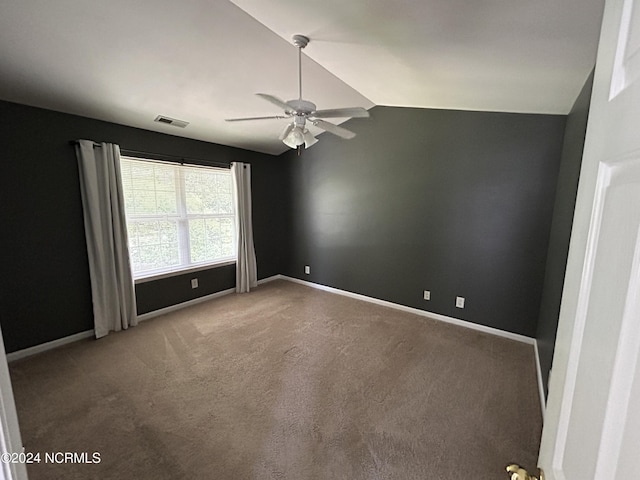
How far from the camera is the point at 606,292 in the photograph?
46 cm

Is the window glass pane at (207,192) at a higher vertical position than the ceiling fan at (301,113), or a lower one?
lower

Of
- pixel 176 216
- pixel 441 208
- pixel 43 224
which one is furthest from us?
pixel 176 216

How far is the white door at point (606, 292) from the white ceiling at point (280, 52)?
1076 millimetres

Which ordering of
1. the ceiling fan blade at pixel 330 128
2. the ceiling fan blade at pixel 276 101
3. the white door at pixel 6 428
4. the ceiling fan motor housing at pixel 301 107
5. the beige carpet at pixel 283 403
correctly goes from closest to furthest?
the white door at pixel 6 428, the beige carpet at pixel 283 403, the ceiling fan blade at pixel 276 101, the ceiling fan motor housing at pixel 301 107, the ceiling fan blade at pixel 330 128

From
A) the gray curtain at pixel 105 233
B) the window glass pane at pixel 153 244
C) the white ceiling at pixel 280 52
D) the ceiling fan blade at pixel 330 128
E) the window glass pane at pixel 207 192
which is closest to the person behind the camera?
the white ceiling at pixel 280 52

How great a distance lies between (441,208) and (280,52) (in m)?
2.43

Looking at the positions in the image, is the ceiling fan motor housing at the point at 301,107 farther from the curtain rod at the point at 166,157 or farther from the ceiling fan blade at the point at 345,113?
the curtain rod at the point at 166,157

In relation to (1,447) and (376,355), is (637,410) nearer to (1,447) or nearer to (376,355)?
(1,447)

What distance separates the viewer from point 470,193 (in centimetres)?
321

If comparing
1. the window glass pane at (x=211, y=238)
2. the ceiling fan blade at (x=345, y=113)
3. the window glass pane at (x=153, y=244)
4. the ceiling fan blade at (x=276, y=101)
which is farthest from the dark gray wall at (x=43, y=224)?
the ceiling fan blade at (x=345, y=113)

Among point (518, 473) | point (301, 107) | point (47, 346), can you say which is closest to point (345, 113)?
point (301, 107)

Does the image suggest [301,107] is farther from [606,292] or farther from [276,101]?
[606,292]

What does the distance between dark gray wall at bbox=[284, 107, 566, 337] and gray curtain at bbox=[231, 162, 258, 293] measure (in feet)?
3.32

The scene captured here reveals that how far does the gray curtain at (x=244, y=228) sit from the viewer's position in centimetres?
427
